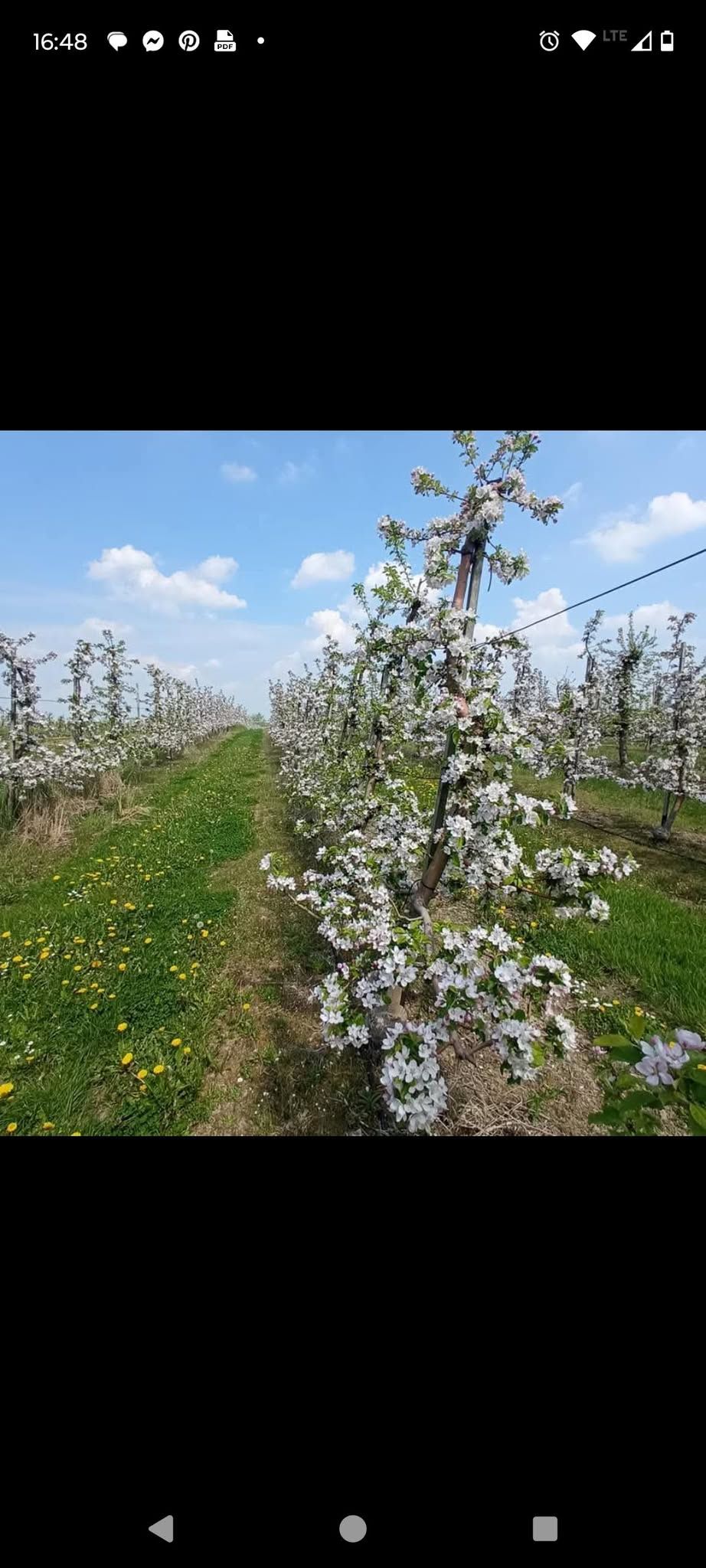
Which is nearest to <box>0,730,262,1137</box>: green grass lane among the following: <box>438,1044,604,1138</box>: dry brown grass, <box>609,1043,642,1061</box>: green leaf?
<box>609,1043,642,1061</box>: green leaf

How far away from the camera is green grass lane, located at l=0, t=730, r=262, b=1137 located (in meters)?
2.71

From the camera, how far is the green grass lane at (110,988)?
271cm

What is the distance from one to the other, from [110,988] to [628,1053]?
3797 mm

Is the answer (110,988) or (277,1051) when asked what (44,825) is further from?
(277,1051)

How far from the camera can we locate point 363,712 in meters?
5.14

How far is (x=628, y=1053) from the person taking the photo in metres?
0.96

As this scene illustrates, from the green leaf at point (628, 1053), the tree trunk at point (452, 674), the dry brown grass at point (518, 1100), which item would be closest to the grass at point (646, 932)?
the dry brown grass at point (518, 1100)

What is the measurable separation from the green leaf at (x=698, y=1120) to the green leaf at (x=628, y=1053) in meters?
0.11

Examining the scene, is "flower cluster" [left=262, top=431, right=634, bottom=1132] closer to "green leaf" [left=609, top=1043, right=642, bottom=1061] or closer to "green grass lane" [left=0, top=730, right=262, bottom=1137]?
"green leaf" [left=609, top=1043, right=642, bottom=1061]
